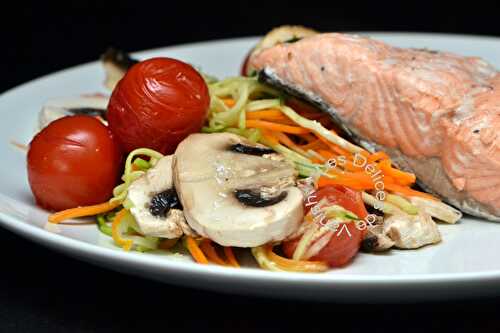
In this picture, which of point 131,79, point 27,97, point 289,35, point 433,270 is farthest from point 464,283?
point 27,97

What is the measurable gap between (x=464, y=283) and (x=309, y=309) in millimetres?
743

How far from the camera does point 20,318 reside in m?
3.61

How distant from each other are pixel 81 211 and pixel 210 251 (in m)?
0.68

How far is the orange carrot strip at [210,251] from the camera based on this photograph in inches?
138

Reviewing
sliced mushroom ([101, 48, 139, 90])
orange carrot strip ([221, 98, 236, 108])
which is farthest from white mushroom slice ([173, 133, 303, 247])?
sliced mushroom ([101, 48, 139, 90])

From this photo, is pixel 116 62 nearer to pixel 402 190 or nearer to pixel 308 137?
pixel 308 137

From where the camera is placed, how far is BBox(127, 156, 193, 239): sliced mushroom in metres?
3.49

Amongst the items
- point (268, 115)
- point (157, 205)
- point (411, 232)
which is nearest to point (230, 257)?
point (157, 205)

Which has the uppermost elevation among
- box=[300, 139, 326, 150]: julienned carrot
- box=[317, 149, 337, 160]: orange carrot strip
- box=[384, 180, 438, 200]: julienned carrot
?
box=[300, 139, 326, 150]: julienned carrot

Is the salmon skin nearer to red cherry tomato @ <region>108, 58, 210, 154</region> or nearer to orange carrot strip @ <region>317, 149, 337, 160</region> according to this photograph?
orange carrot strip @ <region>317, 149, 337, 160</region>

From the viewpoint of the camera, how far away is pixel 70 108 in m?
4.84

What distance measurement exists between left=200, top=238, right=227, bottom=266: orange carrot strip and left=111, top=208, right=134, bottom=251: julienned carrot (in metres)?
0.30

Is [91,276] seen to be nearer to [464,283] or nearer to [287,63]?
[287,63]

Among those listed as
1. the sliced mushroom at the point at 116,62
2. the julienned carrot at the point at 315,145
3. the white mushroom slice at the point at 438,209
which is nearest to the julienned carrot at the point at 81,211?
the julienned carrot at the point at 315,145
